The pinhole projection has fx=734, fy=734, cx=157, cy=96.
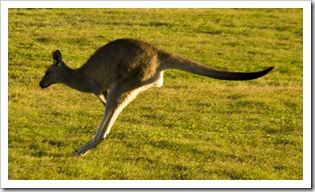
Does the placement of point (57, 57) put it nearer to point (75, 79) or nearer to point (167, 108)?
point (75, 79)

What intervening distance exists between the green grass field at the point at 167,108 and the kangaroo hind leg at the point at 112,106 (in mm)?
428

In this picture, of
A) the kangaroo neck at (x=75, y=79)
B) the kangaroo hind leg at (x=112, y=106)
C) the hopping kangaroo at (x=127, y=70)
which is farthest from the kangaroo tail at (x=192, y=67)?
the kangaroo neck at (x=75, y=79)

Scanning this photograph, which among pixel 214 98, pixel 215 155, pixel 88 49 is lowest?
pixel 215 155

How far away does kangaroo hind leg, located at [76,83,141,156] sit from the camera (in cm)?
924

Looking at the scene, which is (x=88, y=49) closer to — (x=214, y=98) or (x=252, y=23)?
(x=214, y=98)

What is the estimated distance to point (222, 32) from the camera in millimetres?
21625

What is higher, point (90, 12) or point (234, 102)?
point (90, 12)

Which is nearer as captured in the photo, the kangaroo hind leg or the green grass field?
the kangaroo hind leg

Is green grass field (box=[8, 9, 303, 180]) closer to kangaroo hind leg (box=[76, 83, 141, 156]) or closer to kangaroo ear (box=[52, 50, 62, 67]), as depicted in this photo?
kangaroo hind leg (box=[76, 83, 141, 156])

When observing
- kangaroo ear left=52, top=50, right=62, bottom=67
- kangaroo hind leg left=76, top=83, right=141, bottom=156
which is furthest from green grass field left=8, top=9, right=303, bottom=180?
kangaroo ear left=52, top=50, right=62, bottom=67

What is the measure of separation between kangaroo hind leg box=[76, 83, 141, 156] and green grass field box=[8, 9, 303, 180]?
428mm

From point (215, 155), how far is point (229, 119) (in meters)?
2.53

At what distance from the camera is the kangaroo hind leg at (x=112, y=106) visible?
9242 millimetres

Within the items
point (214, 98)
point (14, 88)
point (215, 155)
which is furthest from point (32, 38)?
Result: point (215, 155)
